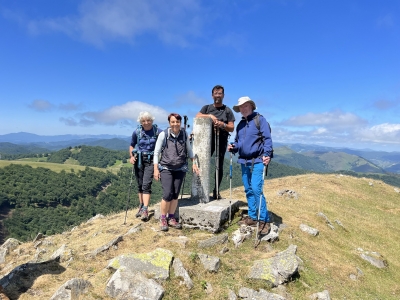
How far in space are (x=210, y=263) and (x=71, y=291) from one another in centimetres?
289

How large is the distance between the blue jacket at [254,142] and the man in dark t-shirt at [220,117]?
944 millimetres

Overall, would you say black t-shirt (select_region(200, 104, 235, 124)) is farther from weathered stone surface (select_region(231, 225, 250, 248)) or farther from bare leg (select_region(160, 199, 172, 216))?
weathered stone surface (select_region(231, 225, 250, 248))

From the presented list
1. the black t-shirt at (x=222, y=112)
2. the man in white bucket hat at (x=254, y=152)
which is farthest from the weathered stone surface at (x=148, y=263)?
the black t-shirt at (x=222, y=112)

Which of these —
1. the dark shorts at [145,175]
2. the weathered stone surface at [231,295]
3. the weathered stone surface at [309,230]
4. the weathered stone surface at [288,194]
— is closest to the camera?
the weathered stone surface at [231,295]

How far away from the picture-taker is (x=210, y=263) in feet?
19.6

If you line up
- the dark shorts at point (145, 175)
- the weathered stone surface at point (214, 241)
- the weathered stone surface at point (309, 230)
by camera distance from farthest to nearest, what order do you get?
the weathered stone surface at point (309, 230)
the dark shorts at point (145, 175)
the weathered stone surface at point (214, 241)

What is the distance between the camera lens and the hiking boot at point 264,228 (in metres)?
8.05

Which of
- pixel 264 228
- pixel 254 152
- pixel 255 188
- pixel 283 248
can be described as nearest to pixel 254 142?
pixel 254 152

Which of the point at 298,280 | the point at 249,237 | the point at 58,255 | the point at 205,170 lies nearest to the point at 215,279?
the point at 298,280

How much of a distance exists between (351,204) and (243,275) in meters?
14.6

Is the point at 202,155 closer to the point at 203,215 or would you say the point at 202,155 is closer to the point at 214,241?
the point at 203,215

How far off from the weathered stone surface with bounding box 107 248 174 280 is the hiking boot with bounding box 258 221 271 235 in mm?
3303

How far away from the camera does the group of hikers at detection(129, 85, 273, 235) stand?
763 centimetres

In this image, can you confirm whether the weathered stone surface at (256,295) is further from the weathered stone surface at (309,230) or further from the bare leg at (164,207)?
the weathered stone surface at (309,230)
